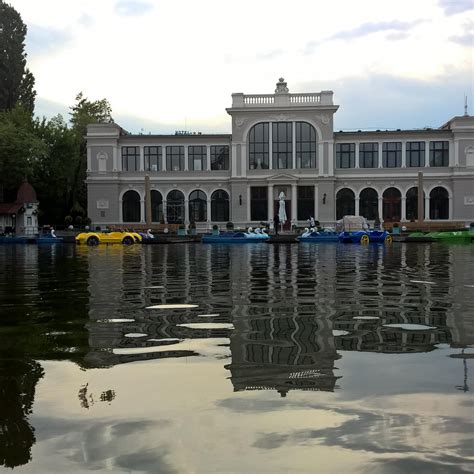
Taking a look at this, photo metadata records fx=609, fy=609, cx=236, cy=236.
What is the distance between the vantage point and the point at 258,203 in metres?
61.5

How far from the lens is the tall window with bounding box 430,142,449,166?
60.7 m

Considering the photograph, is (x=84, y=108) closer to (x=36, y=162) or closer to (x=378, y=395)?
(x=36, y=162)

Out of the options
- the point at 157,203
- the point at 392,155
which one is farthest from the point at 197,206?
the point at 392,155

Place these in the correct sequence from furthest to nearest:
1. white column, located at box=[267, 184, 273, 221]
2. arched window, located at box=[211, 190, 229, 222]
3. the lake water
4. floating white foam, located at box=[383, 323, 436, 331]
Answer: arched window, located at box=[211, 190, 229, 222]
white column, located at box=[267, 184, 273, 221]
floating white foam, located at box=[383, 323, 436, 331]
the lake water

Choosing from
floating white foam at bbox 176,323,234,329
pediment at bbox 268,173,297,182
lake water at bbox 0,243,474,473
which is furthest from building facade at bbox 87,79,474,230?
floating white foam at bbox 176,323,234,329

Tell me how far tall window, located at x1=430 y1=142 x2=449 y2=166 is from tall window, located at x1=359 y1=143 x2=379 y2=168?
5.40m

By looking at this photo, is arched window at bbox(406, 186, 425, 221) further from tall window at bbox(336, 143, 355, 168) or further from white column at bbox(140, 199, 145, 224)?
white column at bbox(140, 199, 145, 224)

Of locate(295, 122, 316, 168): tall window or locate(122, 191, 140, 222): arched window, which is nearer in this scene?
locate(295, 122, 316, 168): tall window

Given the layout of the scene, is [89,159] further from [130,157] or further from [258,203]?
[258,203]

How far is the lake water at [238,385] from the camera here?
3338 millimetres

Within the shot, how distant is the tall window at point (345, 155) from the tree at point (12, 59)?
35098mm

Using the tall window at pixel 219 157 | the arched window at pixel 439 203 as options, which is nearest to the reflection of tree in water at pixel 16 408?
the tall window at pixel 219 157

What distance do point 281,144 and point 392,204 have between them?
41.6 ft

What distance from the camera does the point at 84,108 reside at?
74.4m
